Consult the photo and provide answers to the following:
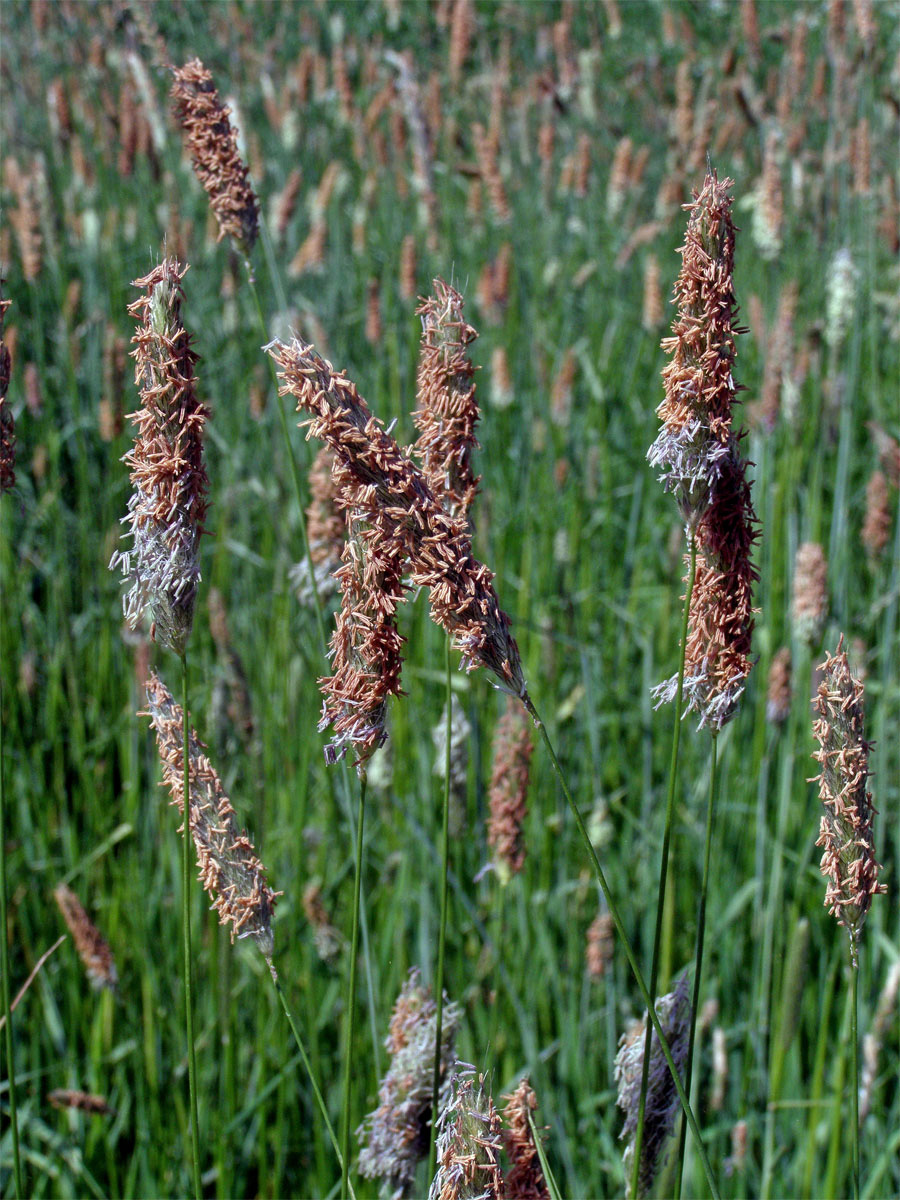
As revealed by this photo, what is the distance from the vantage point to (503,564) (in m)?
3.42

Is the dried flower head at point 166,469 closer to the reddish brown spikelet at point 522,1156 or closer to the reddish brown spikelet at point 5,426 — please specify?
the reddish brown spikelet at point 5,426

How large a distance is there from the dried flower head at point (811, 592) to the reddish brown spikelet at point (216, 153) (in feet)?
4.07

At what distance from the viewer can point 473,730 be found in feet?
8.03

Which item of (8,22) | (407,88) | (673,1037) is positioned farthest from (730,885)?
(8,22)

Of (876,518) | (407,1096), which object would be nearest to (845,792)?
(407,1096)

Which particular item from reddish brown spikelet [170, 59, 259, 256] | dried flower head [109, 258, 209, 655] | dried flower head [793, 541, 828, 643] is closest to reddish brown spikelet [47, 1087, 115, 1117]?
dried flower head [109, 258, 209, 655]

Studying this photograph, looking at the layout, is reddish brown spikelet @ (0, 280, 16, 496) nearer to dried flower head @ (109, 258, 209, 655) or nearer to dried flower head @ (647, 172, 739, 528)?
dried flower head @ (109, 258, 209, 655)

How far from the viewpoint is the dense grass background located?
7.27 ft

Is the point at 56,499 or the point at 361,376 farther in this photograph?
the point at 361,376

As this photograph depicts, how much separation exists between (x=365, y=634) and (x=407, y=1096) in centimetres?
66

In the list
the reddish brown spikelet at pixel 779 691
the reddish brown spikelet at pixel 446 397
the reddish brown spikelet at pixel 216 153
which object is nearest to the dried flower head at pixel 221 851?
the reddish brown spikelet at pixel 446 397

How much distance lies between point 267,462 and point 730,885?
2287 mm

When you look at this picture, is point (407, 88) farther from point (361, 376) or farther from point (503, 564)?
point (503, 564)

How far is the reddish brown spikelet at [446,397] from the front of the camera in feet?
3.87
